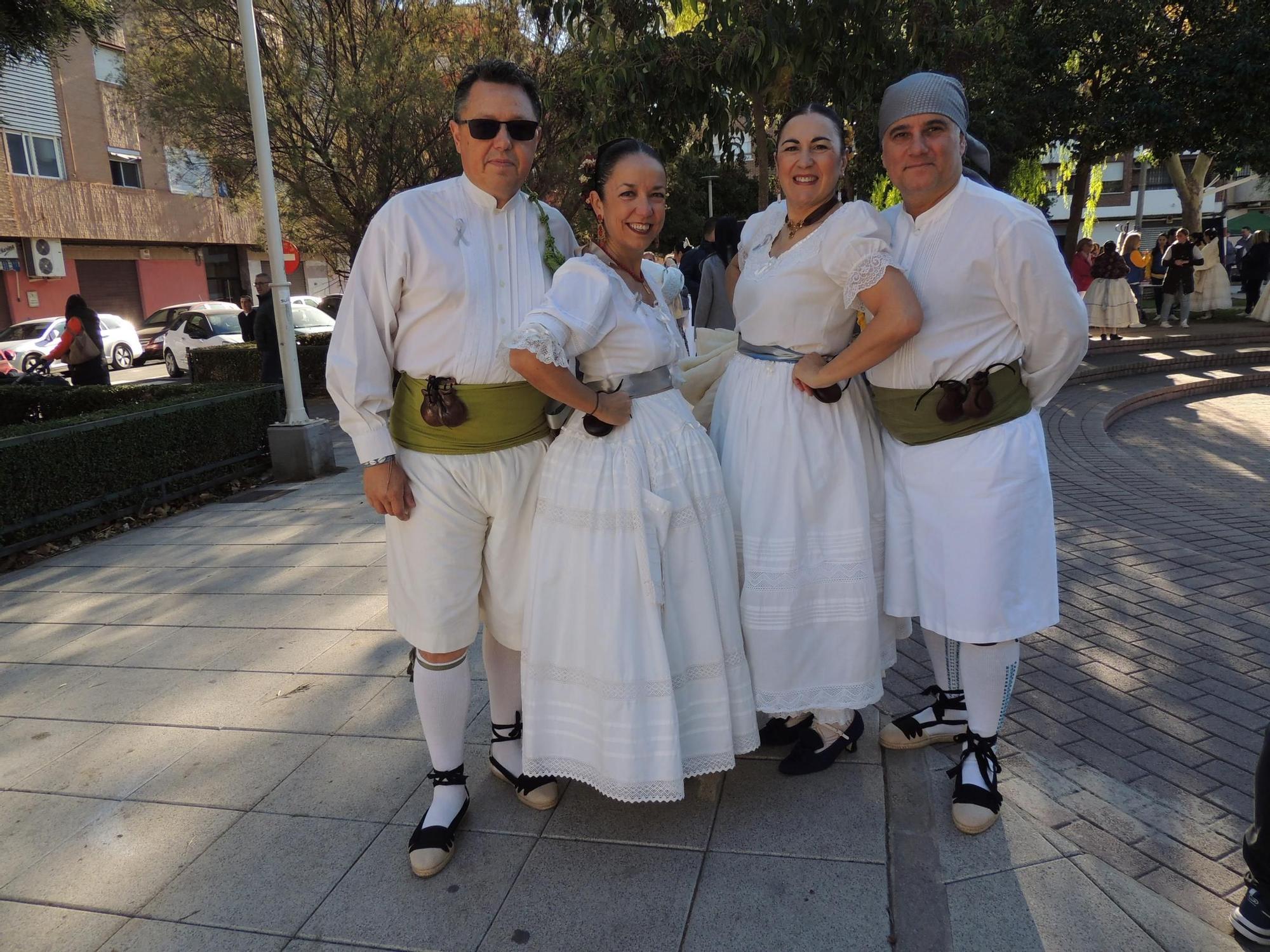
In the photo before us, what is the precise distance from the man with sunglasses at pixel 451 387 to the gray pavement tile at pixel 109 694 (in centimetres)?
182

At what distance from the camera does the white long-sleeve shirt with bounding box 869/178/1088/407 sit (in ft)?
7.86

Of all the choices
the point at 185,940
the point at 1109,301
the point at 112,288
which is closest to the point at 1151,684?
the point at 185,940

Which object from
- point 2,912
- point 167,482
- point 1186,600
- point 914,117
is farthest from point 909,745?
point 167,482

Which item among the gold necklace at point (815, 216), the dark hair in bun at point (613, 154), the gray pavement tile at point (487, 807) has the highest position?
the dark hair in bun at point (613, 154)

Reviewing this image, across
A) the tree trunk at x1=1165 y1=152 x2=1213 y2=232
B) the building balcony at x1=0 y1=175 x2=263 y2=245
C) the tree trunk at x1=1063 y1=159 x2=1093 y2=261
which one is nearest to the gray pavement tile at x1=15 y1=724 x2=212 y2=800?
the tree trunk at x1=1063 y1=159 x2=1093 y2=261

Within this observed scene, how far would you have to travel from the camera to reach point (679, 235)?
34.7 meters

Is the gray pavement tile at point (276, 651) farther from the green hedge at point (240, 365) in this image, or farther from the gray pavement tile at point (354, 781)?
the green hedge at point (240, 365)

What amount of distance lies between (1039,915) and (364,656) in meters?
2.87

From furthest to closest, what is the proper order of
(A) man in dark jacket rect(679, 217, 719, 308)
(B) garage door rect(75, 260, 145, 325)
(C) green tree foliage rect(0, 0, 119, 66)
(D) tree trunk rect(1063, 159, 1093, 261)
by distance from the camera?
(B) garage door rect(75, 260, 145, 325)
(D) tree trunk rect(1063, 159, 1093, 261)
(A) man in dark jacket rect(679, 217, 719, 308)
(C) green tree foliage rect(0, 0, 119, 66)

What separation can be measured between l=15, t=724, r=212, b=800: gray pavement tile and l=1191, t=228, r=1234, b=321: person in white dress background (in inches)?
783

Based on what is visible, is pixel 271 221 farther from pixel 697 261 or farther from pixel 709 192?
pixel 709 192

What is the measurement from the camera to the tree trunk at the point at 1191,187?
19734mm

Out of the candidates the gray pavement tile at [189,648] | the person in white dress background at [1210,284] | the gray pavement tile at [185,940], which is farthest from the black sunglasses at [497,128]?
the person in white dress background at [1210,284]

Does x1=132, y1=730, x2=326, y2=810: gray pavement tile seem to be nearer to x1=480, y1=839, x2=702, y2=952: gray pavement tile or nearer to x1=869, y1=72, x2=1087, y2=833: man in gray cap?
x1=480, y1=839, x2=702, y2=952: gray pavement tile
